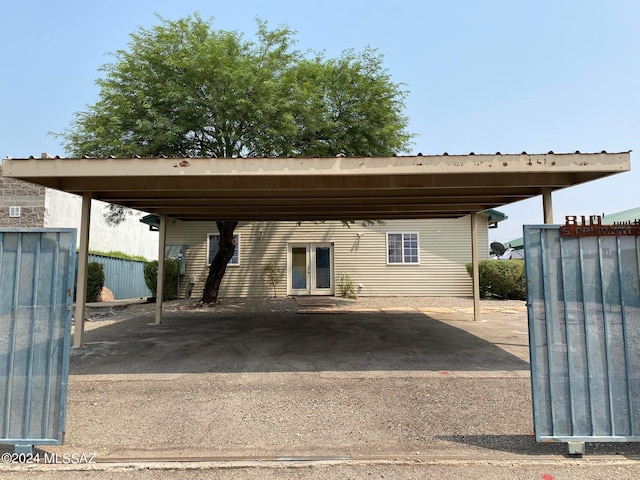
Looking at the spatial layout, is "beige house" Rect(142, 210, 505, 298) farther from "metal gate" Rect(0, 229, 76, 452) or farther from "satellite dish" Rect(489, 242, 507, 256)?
"metal gate" Rect(0, 229, 76, 452)

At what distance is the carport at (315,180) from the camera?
5.36m

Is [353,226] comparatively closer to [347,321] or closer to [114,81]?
[347,321]

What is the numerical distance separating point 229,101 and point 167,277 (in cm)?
840

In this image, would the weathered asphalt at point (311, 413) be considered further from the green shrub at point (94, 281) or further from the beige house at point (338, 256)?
the beige house at point (338, 256)

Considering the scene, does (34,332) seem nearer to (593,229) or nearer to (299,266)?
(593,229)

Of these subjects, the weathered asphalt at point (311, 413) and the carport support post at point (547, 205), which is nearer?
the weathered asphalt at point (311, 413)

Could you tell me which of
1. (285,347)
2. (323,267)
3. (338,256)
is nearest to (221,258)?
(323,267)

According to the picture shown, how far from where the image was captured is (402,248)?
56.3ft

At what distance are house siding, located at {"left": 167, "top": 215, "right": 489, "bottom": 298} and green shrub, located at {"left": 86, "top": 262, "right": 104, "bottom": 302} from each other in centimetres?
298

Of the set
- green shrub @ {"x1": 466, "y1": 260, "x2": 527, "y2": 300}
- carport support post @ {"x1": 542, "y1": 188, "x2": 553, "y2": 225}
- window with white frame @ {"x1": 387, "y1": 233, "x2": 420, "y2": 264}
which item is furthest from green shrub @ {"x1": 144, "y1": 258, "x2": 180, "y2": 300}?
carport support post @ {"x1": 542, "y1": 188, "x2": 553, "y2": 225}

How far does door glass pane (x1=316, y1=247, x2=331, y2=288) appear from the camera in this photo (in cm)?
1714

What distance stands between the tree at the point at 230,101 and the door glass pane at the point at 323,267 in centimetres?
602

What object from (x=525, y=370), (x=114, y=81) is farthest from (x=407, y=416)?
(x=114, y=81)

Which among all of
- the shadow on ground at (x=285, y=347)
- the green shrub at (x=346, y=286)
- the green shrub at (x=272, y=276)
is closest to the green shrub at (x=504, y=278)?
the green shrub at (x=346, y=286)
